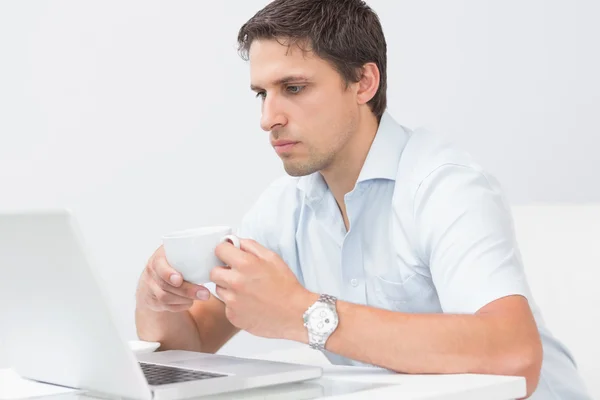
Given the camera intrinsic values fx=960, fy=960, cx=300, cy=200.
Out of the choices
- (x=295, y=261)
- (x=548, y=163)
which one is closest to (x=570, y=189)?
(x=548, y=163)

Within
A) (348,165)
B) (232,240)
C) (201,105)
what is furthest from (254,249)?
(201,105)

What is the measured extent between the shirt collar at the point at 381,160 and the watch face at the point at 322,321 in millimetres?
429

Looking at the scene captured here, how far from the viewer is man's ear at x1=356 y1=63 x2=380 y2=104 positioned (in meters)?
1.71

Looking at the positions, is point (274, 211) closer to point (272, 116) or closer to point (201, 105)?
point (272, 116)

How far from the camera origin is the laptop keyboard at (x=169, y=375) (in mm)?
1093

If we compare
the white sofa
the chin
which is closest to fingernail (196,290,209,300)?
the chin

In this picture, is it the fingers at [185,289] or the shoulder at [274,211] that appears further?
the shoulder at [274,211]

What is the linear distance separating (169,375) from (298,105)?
1.95ft

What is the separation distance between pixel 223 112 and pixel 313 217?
3.98 ft

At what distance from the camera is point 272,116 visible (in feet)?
5.11

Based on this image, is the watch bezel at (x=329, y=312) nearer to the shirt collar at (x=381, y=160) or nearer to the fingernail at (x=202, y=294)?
the fingernail at (x=202, y=294)

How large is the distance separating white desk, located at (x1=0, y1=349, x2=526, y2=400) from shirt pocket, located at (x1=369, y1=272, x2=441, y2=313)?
0.96 ft

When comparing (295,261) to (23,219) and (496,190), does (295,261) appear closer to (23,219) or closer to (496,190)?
(496,190)

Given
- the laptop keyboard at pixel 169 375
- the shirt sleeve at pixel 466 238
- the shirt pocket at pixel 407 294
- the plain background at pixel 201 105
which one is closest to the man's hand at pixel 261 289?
the laptop keyboard at pixel 169 375
